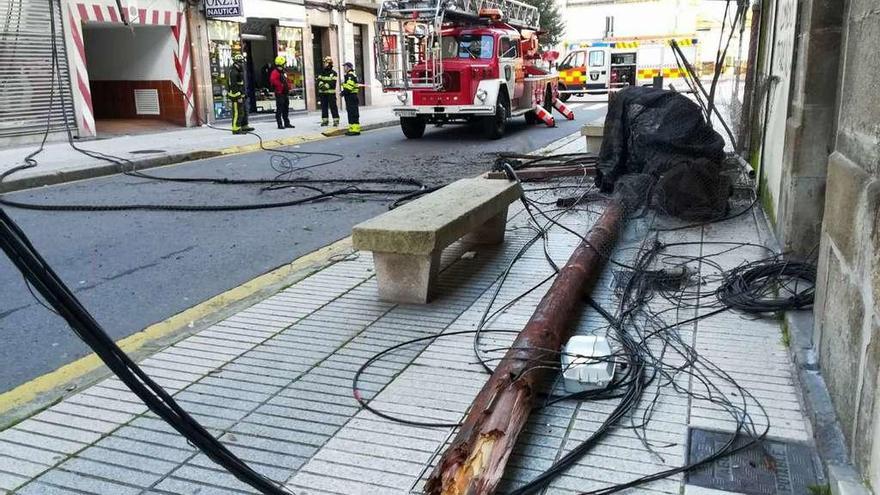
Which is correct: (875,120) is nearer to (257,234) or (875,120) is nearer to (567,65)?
(257,234)

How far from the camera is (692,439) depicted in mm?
3377

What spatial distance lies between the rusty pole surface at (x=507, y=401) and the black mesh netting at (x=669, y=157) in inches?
106

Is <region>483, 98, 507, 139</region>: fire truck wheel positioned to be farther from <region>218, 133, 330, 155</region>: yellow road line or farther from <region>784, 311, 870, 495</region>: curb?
<region>784, 311, 870, 495</region>: curb

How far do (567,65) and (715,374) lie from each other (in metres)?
31.5

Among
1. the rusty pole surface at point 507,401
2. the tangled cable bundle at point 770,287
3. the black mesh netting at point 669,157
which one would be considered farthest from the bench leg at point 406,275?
the black mesh netting at point 669,157

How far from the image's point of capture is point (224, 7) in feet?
66.5

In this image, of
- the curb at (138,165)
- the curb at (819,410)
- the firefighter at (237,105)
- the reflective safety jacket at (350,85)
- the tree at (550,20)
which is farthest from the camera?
the tree at (550,20)

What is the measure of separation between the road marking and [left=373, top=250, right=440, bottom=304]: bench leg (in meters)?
0.95

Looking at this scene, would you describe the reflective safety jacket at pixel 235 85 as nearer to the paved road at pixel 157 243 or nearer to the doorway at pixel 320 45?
the paved road at pixel 157 243

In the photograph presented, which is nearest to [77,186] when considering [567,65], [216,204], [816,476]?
[216,204]

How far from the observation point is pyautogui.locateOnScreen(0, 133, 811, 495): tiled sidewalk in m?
3.15

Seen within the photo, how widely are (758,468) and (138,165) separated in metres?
12.0

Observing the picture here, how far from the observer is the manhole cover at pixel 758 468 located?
2.98 meters


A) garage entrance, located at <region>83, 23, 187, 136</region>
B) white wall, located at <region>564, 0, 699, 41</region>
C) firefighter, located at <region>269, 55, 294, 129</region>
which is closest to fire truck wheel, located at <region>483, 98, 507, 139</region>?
firefighter, located at <region>269, 55, 294, 129</region>
